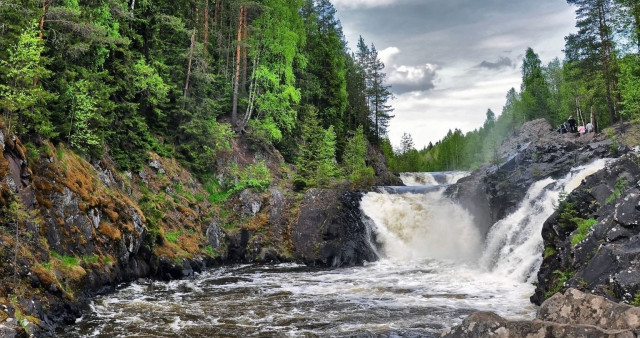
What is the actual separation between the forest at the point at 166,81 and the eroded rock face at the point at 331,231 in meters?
2.44

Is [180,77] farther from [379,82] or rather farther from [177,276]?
[379,82]

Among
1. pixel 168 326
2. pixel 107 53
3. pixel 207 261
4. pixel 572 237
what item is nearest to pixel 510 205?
pixel 572 237

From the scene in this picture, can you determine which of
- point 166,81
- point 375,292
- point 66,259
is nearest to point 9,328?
point 66,259

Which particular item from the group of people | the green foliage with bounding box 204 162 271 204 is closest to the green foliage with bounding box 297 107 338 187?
the green foliage with bounding box 204 162 271 204

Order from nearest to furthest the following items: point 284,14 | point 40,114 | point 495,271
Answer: point 40,114 < point 495,271 < point 284,14

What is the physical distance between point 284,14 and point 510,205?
2313cm

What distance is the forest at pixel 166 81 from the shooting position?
48.0 feet

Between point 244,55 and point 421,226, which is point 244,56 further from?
point 421,226

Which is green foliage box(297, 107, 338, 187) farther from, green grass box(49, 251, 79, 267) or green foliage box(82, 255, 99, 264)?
green grass box(49, 251, 79, 267)

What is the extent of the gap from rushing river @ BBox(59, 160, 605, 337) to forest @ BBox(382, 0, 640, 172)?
30.3 feet

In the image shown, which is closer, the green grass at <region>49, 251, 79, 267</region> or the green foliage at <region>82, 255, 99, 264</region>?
the green grass at <region>49, 251, 79, 267</region>

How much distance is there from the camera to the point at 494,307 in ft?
45.8

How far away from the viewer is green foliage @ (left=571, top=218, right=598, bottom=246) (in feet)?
41.7

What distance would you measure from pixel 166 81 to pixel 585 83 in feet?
Result: 127
